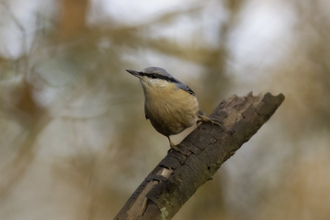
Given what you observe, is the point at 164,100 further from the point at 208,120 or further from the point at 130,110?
the point at 130,110

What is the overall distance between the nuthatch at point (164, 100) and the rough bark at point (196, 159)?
184mm

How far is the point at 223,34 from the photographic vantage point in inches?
142

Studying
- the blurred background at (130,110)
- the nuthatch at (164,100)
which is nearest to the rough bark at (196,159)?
the nuthatch at (164,100)

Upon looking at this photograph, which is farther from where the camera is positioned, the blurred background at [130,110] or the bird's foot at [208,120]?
the blurred background at [130,110]

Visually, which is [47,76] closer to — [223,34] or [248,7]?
[223,34]

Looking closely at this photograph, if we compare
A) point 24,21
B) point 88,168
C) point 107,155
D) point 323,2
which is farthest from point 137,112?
point 323,2

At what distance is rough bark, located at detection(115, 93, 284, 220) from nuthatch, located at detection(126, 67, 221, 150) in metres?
0.18

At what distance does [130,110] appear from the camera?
3.33 metres

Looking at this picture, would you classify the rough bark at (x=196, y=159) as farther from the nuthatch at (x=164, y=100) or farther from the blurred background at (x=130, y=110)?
the blurred background at (x=130, y=110)

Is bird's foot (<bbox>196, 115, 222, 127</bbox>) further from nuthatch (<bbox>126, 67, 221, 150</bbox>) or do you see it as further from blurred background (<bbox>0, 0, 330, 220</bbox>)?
blurred background (<bbox>0, 0, 330, 220</bbox>)

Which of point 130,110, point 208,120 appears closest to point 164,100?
point 208,120

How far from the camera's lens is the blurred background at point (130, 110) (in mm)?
2904

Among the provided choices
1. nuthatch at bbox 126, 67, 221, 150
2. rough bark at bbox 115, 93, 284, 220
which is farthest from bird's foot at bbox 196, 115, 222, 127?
nuthatch at bbox 126, 67, 221, 150

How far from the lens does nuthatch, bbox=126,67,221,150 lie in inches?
78.5
